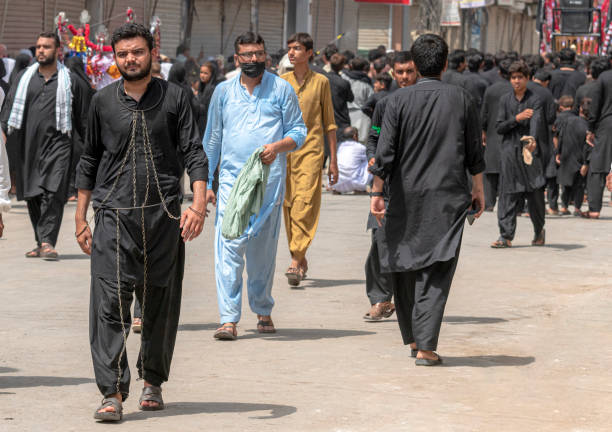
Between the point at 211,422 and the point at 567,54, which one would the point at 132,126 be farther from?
the point at 567,54

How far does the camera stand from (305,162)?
9.69m

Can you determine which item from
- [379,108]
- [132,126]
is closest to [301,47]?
[379,108]

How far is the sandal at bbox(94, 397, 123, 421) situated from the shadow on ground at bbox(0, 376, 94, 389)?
848 millimetres

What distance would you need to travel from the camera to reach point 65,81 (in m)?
11.0

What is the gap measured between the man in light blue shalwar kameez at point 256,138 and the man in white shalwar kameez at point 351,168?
919 centimetres

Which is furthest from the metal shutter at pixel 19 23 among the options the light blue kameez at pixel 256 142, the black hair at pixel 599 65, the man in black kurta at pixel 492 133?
the light blue kameez at pixel 256 142

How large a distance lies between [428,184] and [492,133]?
8.00 m

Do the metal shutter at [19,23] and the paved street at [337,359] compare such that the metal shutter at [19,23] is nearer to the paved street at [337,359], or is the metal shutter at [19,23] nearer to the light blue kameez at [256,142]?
the paved street at [337,359]

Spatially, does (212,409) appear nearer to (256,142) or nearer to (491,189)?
(256,142)

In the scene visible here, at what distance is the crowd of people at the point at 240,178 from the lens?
5.56 metres

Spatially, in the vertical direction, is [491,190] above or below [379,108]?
below

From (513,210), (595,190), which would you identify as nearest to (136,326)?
(513,210)

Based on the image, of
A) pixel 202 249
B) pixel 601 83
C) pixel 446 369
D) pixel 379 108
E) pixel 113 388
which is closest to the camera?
pixel 113 388

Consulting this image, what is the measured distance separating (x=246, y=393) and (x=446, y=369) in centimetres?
121
